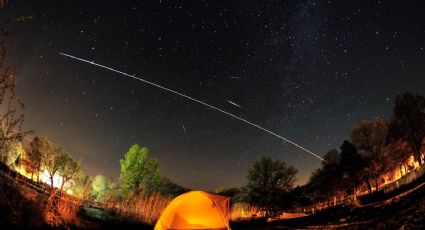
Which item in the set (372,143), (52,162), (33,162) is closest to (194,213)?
(52,162)

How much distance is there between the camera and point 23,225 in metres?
11.2

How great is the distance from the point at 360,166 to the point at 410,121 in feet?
49.5

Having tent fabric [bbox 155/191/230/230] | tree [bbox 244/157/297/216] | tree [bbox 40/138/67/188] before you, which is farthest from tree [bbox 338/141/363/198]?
tree [bbox 40/138/67/188]

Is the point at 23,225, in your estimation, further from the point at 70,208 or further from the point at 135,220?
the point at 135,220

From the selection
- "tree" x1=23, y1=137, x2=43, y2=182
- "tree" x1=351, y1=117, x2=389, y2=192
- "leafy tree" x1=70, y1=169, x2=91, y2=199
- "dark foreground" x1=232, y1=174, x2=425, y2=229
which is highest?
"tree" x1=351, y1=117, x2=389, y2=192

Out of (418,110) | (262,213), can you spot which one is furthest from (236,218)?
(418,110)

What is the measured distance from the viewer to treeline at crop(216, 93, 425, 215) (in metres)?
45.8

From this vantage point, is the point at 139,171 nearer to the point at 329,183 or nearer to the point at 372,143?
the point at 329,183

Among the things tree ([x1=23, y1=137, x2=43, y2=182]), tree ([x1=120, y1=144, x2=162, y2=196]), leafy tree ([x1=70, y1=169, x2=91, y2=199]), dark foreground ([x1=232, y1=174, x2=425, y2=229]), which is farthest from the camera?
tree ([x1=120, y1=144, x2=162, y2=196])

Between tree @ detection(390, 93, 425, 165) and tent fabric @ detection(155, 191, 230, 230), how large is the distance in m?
45.8

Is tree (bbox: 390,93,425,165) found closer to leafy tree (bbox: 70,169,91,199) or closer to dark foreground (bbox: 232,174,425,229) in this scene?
dark foreground (bbox: 232,174,425,229)

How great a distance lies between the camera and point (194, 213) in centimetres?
1571

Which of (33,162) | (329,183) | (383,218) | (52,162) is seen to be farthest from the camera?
(329,183)

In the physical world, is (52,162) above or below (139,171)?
below
